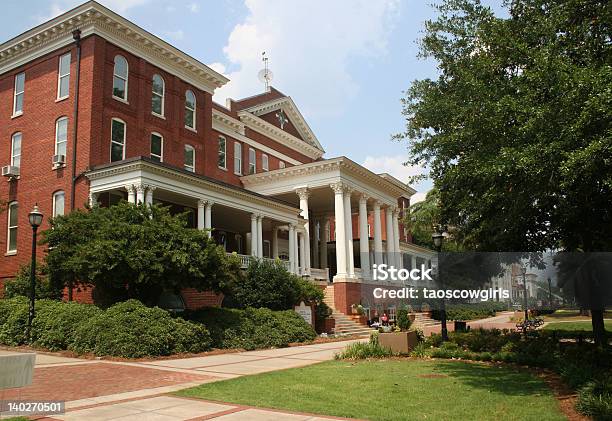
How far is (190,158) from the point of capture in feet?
104

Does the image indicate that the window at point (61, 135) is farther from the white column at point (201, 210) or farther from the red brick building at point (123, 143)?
the white column at point (201, 210)

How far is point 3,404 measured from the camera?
26.9ft

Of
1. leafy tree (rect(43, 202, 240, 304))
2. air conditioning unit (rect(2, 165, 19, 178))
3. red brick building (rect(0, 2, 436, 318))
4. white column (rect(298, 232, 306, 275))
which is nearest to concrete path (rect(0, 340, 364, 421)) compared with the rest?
leafy tree (rect(43, 202, 240, 304))

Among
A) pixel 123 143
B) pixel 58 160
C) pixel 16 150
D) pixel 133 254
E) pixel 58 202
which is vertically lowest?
pixel 133 254

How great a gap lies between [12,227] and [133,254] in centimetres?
1363

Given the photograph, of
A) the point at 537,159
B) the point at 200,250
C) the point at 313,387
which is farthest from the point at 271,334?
the point at 537,159

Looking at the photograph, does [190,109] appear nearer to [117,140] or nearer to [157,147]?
[157,147]

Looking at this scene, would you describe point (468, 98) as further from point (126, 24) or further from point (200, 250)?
point (126, 24)

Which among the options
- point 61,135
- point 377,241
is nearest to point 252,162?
point 377,241

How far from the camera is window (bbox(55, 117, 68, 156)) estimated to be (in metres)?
26.1

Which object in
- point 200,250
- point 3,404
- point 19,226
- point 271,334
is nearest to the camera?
point 3,404

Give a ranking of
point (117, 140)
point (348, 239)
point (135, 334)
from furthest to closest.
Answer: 1. point (348, 239)
2. point (117, 140)
3. point (135, 334)

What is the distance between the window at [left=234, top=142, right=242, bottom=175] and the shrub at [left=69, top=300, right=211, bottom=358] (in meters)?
21.2

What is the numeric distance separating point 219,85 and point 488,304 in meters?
22.0
